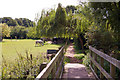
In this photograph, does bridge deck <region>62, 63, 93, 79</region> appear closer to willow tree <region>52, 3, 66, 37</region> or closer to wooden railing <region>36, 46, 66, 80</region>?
wooden railing <region>36, 46, 66, 80</region>

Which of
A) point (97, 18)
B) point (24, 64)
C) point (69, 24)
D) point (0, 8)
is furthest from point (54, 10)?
point (0, 8)

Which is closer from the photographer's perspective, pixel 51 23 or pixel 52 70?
pixel 52 70

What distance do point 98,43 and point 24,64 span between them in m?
4.46

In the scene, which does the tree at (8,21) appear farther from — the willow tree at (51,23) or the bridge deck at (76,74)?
the willow tree at (51,23)

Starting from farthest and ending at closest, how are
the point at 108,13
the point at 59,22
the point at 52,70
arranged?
1. the point at 59,22
2. the point at 108,13
3. the point at 52,70

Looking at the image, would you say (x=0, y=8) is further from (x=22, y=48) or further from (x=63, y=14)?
(x=63, y=14)

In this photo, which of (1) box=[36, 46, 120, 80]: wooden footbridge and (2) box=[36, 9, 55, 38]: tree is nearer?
(1) box=[36, 46, 120, 80]: wooden footbridge

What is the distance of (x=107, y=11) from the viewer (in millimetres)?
5133

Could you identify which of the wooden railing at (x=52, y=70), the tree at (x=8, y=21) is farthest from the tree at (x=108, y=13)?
the tree at (x=8, y=21)

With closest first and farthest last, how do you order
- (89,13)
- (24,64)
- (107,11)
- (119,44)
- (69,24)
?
1. (24,64)
2. (107,11)
3. (89,13)
4. (119,44)
5. (69,24)

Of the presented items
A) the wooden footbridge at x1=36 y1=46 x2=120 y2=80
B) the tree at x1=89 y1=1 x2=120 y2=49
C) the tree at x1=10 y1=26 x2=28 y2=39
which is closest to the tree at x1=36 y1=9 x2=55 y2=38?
the tree at x1=89 y1=1 x2=120 y2=49

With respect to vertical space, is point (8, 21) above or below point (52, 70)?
above

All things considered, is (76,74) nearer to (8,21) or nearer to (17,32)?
(17,32)

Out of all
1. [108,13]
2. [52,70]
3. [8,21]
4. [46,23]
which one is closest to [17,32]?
[8,21]
